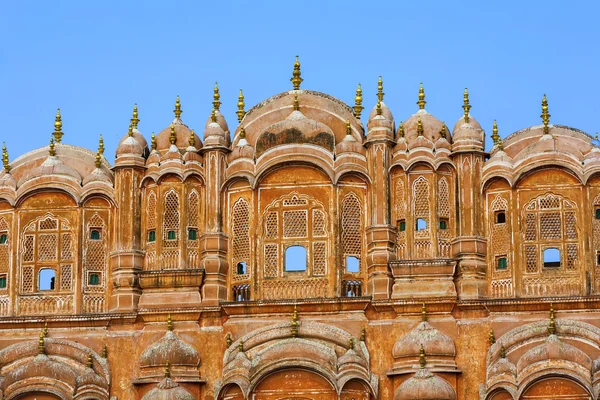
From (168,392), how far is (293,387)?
233cm

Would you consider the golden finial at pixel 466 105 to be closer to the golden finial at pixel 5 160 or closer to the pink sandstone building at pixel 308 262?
the pink sandstone building at pixel 308 262

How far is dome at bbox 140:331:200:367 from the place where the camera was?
110ft

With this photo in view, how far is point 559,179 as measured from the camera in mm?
33938

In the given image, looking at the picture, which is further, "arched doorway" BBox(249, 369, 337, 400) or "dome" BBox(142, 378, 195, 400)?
"arched doorway" BBox(249, 369, 337, 400)

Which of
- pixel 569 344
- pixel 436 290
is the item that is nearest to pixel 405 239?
pixel 436 290

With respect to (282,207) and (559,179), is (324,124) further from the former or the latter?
(559,179)

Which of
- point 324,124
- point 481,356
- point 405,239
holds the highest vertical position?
point 324,124

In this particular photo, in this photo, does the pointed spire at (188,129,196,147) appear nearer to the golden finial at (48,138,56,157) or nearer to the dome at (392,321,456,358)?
the golden finial at (48,138,56,157)

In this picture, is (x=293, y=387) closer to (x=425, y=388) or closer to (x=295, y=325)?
(x=295, y=325)

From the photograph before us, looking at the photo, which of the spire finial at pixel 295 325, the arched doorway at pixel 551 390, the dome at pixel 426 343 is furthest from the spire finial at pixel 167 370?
the arched doorway at pixel 551 390

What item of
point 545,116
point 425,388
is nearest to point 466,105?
point 545,116

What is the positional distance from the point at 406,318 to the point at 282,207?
3378 mm

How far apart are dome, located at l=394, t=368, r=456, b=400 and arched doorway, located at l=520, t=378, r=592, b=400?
4.60ft

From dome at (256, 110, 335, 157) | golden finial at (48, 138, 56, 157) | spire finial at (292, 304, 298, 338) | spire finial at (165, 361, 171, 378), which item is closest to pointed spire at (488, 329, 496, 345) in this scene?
spire finial at (292, 304, 298, 338)
